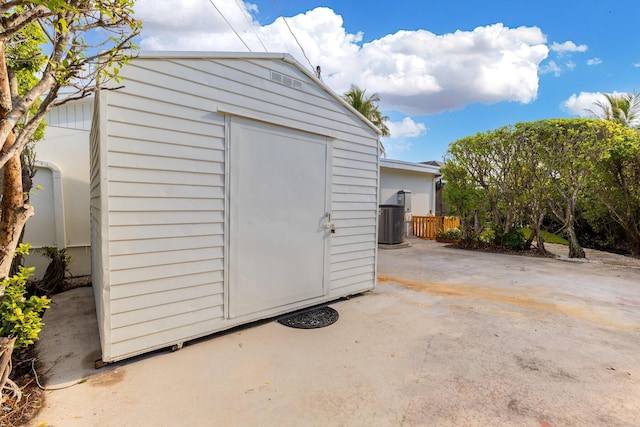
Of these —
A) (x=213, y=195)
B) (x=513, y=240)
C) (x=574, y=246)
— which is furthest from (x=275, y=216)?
(x=574, y=246)

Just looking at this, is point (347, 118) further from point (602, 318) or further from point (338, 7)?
point (338, 7)

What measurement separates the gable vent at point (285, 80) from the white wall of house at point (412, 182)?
22.2ft

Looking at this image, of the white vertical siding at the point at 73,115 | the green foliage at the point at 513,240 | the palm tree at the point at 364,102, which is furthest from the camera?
the palm tree at the point at 364,102

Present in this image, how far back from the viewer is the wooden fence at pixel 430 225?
10516 millimetres

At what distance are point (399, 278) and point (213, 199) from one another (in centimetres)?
355

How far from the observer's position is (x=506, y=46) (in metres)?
8.75

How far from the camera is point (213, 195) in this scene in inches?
107

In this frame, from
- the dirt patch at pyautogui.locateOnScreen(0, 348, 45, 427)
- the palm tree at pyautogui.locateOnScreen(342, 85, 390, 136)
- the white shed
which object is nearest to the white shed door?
the white shed

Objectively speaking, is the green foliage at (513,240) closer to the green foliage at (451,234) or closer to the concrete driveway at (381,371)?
the green foliage at (451,234)

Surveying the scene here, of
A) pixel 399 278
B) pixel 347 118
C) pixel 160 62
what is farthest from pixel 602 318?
pixel 160 62

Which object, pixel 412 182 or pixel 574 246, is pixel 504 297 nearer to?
pixel 574 246

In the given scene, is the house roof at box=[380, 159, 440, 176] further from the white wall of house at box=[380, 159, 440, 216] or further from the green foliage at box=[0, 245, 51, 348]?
the green foliage at box=[0, 245, 51, 348]

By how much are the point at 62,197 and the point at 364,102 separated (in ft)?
47.0

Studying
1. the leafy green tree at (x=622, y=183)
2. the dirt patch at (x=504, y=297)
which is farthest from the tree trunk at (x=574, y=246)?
the dirt patch at (x=504, y=297)
